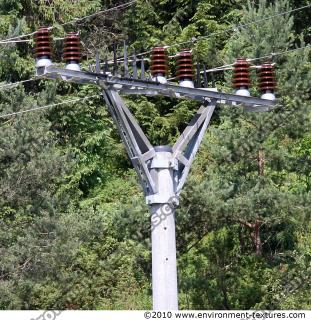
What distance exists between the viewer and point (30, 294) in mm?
18422

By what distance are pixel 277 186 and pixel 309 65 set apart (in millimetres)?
2559

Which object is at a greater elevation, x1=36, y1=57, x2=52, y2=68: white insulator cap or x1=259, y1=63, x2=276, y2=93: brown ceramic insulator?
x1=259, y1=63, x2=276, y2=93: brown ceramic insulator

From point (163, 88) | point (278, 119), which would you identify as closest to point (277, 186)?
point (278, 119)

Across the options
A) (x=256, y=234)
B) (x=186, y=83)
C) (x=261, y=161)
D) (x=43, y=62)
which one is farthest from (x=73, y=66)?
(x=256, y=234)

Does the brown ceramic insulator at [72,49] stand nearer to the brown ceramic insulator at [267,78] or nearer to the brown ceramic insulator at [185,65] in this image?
the brown ceramic insulator at [185,65]

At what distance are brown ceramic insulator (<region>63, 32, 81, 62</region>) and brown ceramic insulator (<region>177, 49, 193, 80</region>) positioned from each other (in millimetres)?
1483

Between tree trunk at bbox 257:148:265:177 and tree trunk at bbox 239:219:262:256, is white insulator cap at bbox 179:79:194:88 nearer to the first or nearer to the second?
tree trunk at bbox 257:148:265:177

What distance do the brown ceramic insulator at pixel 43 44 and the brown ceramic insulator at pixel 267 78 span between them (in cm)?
314

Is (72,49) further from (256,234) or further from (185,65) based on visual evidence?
(256,234)

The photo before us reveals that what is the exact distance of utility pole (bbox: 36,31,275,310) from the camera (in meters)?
11.1

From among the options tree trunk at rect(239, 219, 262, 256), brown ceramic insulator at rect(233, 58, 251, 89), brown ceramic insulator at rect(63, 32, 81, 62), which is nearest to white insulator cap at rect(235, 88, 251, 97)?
brown ceramic insulator at rect(233, 58, 251, 89)

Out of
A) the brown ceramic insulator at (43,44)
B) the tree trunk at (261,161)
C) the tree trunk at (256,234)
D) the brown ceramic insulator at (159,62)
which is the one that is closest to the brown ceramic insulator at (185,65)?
the brown ceramic insulator at (159,62)

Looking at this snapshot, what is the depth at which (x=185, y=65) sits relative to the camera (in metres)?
12.1

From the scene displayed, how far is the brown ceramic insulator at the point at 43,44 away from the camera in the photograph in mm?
11125
